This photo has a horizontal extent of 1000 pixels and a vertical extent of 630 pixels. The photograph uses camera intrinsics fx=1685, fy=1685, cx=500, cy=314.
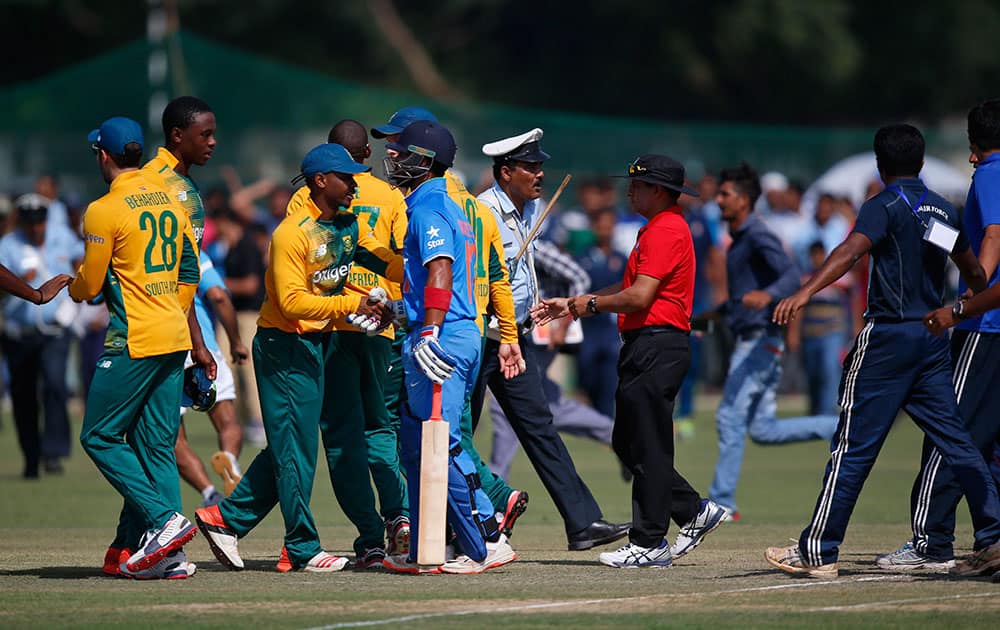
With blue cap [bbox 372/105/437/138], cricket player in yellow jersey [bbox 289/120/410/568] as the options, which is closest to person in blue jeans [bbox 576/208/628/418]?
blue cap [bbox 372/105/437/138]

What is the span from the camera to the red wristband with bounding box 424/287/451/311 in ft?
29.6

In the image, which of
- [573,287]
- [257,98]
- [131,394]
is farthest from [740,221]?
[257,98]

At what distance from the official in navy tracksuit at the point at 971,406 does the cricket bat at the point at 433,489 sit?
2.58 metres

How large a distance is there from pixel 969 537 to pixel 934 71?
1338 inches

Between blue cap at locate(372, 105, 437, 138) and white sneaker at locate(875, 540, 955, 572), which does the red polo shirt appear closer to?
blue cap at locate(372, 105, 437, 138)

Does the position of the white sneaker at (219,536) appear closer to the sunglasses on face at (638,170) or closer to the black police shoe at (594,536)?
the black police shoe at (594,536)

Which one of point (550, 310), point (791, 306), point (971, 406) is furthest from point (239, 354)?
point (971, 406)

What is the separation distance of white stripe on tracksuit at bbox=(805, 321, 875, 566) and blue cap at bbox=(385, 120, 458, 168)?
2459mm

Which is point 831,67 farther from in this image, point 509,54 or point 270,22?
point 270,22

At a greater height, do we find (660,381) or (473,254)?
(473,254)

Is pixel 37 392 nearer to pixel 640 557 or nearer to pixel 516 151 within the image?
pixel 516 151

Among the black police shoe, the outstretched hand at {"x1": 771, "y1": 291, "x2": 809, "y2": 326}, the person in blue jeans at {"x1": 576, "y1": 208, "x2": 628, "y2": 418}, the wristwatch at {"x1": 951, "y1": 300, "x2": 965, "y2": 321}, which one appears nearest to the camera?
the outstretched hand at {"x1": 771, "y1": 291, "x2": 809, "y2": 326}

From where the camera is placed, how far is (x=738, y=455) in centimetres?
1267

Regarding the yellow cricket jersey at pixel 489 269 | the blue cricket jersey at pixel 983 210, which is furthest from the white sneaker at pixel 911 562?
the yellow cricket jersey at pixel 489 269
